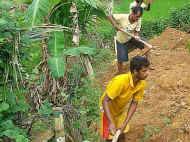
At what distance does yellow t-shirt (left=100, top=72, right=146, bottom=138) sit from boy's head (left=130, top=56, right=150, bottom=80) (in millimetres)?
119

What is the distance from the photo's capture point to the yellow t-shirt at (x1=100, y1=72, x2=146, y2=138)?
5.59 m

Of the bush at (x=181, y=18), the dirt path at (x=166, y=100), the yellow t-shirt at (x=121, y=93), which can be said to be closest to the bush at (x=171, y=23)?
the bush at (x=181, y=18)

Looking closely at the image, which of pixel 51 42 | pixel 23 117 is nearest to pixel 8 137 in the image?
pixel 23 117

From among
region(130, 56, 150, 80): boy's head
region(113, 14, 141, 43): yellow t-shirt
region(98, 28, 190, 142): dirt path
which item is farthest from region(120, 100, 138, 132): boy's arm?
region(113, 14, 141, 43): yellow t-shirt

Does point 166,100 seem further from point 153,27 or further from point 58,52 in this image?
point 153,27

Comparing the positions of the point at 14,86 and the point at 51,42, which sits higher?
the point at 51,42

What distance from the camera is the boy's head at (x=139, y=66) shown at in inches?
211

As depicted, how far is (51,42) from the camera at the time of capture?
595 centimetres

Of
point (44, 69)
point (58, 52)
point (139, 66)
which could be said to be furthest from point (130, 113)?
point (44, 69)

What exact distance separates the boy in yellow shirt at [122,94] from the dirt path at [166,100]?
2.81 ft

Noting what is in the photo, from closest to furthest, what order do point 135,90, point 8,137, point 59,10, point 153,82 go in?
point 8,137 → point 135,90 → point 59,10 → point 153,82

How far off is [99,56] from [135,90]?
4252 mm

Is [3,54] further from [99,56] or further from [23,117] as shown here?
[99,56]

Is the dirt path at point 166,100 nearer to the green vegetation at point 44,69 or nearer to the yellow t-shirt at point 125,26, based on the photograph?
the green vegetation at point 44,69
